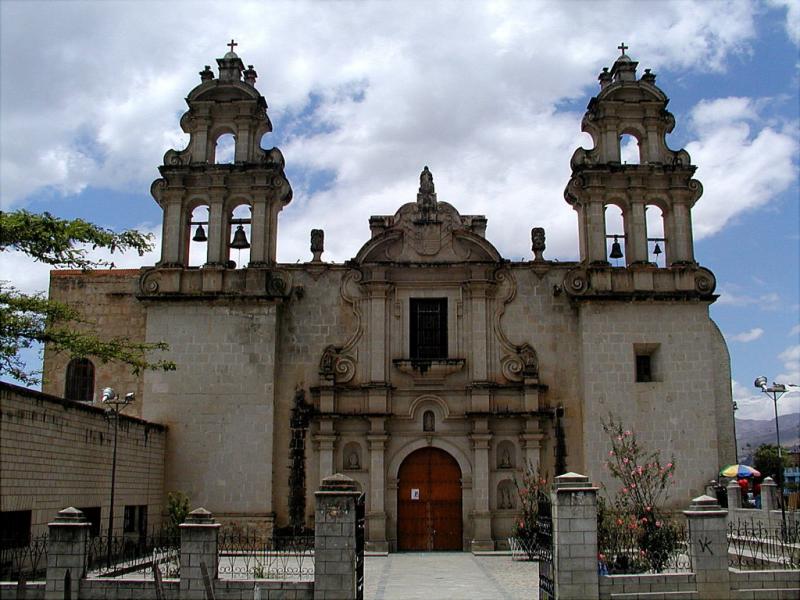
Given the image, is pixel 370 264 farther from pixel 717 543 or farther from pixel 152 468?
pixel 717 543

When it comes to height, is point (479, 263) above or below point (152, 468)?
above

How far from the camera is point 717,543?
14.6 metres

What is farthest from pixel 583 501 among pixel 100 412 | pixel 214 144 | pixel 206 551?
pixel 214 144

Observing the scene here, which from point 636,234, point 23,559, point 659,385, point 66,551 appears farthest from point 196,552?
point 636,234

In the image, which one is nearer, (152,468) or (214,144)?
(152,468)

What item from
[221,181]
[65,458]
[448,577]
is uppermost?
[221,181]

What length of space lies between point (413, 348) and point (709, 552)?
12419mm

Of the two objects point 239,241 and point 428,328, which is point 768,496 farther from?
point 239,241

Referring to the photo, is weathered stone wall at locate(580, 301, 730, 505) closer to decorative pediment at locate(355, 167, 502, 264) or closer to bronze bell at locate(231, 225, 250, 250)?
decorative pediment at locate(355, 167, 502, 264)

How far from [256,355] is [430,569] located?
27.0 feet

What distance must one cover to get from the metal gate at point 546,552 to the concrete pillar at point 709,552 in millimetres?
2329

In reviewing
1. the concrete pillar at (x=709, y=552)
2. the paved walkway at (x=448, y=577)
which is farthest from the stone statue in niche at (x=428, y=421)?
the concrete pillar at (x=709, y=552)

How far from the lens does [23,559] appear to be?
54.6 feet

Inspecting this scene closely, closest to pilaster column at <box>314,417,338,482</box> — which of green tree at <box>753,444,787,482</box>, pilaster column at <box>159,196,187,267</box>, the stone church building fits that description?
the stone church building
